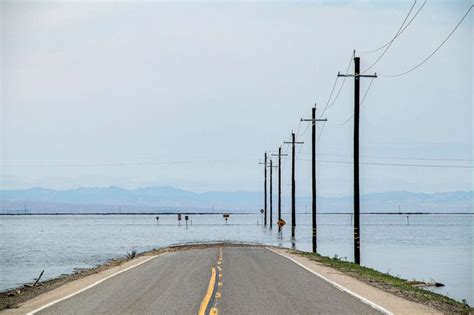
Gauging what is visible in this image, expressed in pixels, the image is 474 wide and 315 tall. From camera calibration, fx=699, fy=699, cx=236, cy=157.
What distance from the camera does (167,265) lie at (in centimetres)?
2855

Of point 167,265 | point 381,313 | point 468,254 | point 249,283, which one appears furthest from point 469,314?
point 468,254

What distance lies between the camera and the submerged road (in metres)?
15.2

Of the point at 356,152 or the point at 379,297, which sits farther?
the point at 356,152

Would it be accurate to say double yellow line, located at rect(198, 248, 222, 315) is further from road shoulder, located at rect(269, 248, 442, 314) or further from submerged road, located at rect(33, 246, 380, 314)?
road shoulder, located at rect(269, 248, 442, 314)

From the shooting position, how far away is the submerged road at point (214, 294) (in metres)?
15.2

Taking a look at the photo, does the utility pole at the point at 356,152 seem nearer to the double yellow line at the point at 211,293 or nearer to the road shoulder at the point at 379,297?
the road shoulder at the point at 379,297

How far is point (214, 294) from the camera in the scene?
17531 mm

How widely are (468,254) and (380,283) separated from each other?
33649 millimetres

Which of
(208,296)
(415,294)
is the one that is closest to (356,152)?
(415,294)

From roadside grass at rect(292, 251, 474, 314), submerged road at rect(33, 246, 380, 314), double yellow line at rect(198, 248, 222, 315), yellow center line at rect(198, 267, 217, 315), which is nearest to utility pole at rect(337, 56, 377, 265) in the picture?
roadside grass at rect(292, 251, 474, 314)

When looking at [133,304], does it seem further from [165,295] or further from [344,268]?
[344,268]

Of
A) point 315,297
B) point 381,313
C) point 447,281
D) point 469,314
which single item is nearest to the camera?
point 381,313

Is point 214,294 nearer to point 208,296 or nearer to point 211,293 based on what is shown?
point 211,293

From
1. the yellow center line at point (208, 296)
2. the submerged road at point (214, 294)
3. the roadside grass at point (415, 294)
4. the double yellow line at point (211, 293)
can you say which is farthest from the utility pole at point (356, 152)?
the yellow center line at point (208, 296)
